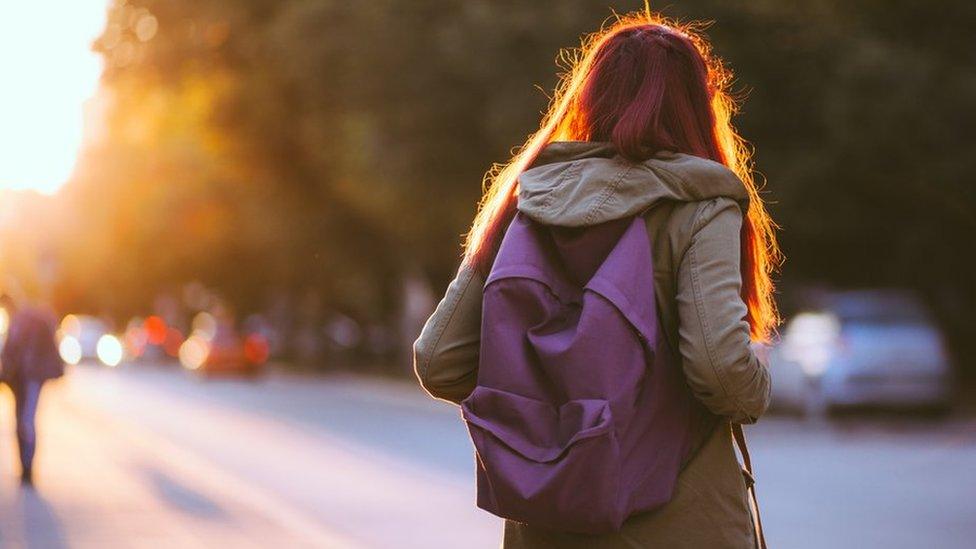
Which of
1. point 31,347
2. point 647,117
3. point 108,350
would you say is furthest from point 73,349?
point 647,117

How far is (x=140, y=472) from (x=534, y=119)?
30.8 ft

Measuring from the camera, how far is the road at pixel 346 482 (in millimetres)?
10477

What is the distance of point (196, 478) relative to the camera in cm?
1469

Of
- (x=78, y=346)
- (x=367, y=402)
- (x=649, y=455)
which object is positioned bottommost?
(x=78, y=346)

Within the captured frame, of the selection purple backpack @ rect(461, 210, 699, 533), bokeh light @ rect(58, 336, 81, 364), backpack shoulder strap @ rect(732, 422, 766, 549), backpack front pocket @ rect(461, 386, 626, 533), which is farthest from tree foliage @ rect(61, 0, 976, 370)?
backpack front pocket @ rect(461, 386, 626, 533)

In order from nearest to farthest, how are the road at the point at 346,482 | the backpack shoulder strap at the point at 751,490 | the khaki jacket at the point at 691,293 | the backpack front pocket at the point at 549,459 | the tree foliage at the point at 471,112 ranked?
the backpack front pocket at the point at 549,459, the khaki jacket at the point at 691,293, the backpack shoulder strap at the point at 751,490, the road at the point at 346,482, the tree foliage at the point at 471,112

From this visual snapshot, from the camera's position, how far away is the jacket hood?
287 centimetres

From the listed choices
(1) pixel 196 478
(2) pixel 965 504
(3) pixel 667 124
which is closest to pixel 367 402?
(1) pixel 196 478

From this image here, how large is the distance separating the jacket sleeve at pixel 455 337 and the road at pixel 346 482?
6948 millimetres

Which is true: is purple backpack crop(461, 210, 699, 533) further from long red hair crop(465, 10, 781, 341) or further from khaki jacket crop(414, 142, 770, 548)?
long red hair crop(465, 10, 781, 341)

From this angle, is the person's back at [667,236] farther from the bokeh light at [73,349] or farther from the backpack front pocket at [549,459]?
the bokeh light at [73,349]

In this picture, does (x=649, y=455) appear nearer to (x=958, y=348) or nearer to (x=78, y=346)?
(x=958, y=348)

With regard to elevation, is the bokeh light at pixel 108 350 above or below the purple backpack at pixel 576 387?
below

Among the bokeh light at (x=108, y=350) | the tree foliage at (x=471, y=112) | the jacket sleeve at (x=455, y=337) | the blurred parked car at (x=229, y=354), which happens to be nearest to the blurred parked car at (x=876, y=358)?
the tree foliage at (x=471, y=112)
